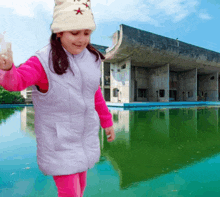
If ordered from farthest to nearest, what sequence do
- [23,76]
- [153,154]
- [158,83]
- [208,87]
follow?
1. [208,87]
2. [158,83]
3. [153,154]
4. [23,76]

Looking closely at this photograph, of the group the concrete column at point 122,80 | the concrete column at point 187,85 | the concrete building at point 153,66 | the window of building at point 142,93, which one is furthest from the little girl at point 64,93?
the concrete column at point 187,85

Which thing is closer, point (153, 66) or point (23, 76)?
point (23, 76)

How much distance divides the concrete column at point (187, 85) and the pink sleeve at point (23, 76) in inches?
995

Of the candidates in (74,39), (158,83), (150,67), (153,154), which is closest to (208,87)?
(158,83)

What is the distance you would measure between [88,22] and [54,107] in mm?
443

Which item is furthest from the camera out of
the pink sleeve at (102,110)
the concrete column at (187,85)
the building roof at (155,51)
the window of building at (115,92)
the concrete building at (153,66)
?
the concrete column at (187,85)

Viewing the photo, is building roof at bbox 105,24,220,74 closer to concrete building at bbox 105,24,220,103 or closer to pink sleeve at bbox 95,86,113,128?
concrete building at bbox 105,24,220,103

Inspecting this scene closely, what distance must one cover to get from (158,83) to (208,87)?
11.3m

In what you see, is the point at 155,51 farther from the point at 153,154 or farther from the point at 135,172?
the point at 135,172

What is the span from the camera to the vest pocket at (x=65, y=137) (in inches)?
31.8

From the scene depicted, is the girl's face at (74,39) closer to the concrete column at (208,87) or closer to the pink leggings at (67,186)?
the pink leggings at (67,186)

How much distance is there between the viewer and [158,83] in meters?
21.5

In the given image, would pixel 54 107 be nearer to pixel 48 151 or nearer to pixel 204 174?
pixel 48 151

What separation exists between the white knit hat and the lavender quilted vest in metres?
0.12
